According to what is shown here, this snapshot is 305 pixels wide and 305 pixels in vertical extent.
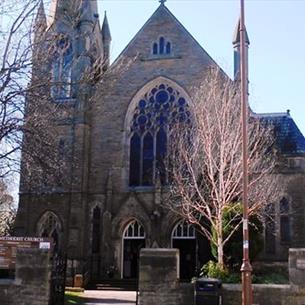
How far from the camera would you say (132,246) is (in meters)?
29.7

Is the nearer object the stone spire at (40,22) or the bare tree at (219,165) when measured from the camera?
the stone spire at (40,22)

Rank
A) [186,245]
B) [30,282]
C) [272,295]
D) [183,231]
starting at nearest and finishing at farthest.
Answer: [272,295], [30,282], [183,231], [186,245]

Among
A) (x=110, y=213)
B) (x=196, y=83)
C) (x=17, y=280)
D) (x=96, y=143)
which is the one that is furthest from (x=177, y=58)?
(x=17, y=280)

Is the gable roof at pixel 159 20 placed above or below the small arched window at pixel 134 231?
above

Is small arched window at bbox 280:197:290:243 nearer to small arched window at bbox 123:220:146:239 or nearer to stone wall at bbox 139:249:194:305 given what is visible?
small arched window at bbox 123:220:146:239

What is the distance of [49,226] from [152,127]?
791 cm

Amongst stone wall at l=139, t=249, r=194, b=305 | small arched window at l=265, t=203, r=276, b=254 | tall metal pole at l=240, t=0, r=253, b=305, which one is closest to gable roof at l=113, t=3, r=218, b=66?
small arched window at l=265, t=203, r=276, b=254

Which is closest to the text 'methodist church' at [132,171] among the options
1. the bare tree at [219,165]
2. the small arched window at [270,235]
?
the small arched window at [270,235]

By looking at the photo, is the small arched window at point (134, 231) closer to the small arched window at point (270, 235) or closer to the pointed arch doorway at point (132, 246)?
the pointed arch doorway at point (132, 246)

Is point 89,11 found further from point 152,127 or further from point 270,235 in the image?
point 270,235

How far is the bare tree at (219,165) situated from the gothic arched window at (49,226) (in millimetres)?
6848

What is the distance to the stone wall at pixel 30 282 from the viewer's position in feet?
50.4

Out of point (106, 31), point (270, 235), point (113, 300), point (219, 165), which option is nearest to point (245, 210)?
point (113, 300)

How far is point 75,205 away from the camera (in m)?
29.6
